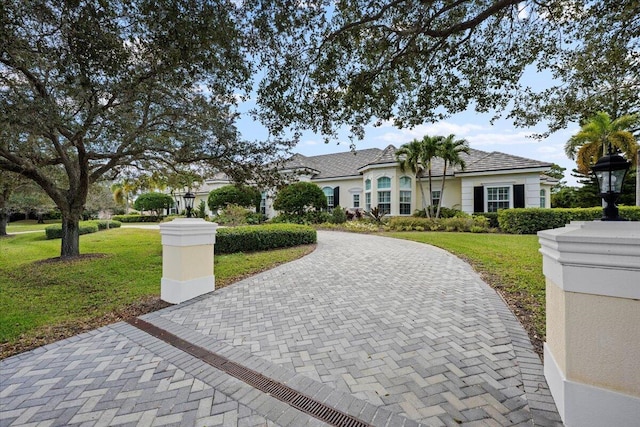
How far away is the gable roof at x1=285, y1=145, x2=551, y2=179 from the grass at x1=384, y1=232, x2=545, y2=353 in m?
6.42

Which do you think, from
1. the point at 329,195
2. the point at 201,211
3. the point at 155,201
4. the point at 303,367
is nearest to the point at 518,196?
the point at 329,195

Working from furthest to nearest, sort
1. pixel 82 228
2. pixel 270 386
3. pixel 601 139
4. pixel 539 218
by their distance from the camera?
1. pixel 82 228
2. pixel 601 139
3. pixel 539 218
4. pixel 270 386

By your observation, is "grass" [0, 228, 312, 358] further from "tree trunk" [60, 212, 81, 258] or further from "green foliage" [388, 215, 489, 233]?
"green foliage" [388, 215, 489, 233]

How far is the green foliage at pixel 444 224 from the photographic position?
15781 mm

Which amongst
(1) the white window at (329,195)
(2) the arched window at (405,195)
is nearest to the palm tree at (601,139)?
(2) the arched window at (405,195)

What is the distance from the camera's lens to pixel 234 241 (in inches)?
408

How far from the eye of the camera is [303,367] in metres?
3.03

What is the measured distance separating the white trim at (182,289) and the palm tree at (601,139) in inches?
722

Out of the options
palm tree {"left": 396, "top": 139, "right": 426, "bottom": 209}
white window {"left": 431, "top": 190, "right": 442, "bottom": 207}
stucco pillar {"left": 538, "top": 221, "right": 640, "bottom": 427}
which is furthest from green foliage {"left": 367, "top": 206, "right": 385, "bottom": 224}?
stucco pillar {"left": 538, "top": 221, "right": 640, "bottom": 427}

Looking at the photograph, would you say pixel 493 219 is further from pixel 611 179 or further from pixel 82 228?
pixel 82 228

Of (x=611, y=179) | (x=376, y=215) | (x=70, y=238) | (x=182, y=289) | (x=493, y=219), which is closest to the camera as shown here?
(x=611, y=179)

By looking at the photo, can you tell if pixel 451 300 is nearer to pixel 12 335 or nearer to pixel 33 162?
pixel 12 335

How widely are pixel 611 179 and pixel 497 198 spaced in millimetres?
17637

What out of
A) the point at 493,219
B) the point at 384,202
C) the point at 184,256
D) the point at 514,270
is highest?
the point at 384,202
